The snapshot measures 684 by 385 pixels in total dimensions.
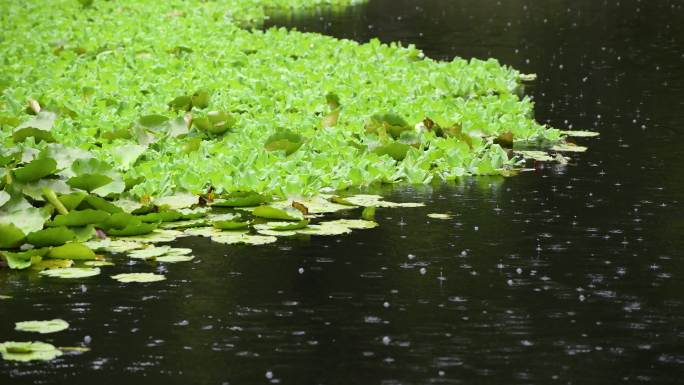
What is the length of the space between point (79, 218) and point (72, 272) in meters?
0.59

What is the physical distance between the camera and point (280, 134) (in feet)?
29.7

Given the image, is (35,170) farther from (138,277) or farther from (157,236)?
(138,277)

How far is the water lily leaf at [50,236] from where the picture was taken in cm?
677

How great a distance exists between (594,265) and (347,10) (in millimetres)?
14551

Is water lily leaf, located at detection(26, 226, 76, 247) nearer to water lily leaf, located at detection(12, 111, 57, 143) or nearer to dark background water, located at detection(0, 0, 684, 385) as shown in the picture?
dark background water, located at detection(0, 0, 684, 385)

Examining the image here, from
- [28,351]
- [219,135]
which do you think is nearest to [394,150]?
[219,135]

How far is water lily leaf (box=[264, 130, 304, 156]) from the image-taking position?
8.88m

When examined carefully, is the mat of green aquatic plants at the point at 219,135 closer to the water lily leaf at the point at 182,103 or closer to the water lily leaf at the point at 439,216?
the water lily leaf at the point at 182,103

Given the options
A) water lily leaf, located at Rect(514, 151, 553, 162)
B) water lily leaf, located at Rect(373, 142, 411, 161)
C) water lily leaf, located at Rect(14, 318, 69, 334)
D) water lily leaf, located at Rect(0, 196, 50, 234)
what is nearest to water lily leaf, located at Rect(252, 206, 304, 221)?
water lily leaf, located at Rect(0, 196, 50, 234)

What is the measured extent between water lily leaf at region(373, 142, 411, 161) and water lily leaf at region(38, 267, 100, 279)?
10.00ft

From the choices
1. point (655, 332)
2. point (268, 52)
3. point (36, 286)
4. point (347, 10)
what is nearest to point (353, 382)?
point (655, 332)

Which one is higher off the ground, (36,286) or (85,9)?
(85,9)

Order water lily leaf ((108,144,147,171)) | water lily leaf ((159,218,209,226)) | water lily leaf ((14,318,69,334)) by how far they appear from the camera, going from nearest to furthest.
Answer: water lily leaf ((14,318,69,334)), water lily leaf ((159,218,209,226)), water lily leaf ((108,144,147,171))

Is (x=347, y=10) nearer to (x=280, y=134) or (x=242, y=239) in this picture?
(x=280, y=134)
